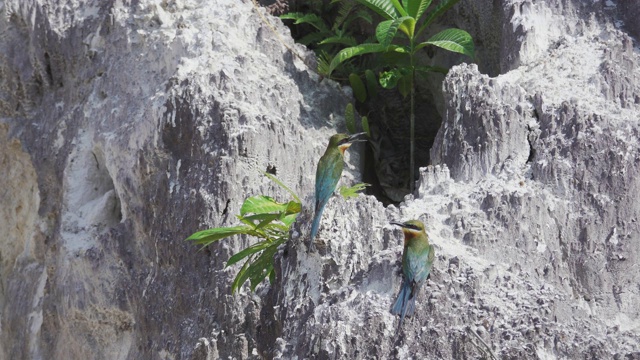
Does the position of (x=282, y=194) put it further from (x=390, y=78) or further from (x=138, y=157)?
(x=390, y=78)

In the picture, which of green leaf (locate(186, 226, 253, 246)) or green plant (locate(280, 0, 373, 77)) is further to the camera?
green plant (locate(280, 0, 373, 77))

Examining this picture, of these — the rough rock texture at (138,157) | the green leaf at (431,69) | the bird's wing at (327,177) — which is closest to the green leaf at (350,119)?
the rough rock texture at (138,157)

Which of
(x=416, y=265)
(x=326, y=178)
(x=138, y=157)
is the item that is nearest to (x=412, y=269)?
(x=416, y=265)

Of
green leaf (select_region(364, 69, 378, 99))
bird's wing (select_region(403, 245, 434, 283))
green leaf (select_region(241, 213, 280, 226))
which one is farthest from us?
green leaf (select_region(364, 69, 378, 99))

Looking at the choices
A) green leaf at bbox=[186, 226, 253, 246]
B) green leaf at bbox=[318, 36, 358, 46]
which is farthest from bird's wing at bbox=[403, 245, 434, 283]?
green leaf at bbox=[318, 36, 358, 46]

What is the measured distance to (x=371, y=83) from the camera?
6.13 meters

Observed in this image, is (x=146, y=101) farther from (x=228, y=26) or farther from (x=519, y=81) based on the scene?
(x=519, y=81)

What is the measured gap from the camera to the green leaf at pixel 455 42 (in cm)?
544

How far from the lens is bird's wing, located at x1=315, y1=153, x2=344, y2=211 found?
421 cm

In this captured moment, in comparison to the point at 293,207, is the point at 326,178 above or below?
above

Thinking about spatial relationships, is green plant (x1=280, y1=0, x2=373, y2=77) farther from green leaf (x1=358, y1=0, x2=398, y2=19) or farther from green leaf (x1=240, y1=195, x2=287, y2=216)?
green leaf (x1=240, y1=195, x2=287, y2=216)

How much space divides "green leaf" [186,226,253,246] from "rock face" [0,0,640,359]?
0.31 metres

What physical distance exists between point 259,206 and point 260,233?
15 cm

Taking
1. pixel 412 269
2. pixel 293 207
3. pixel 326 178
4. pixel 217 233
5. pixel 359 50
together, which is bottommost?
pixel 412 269
